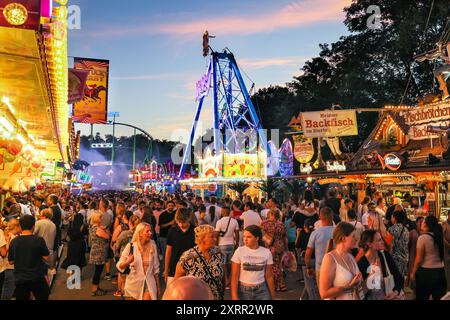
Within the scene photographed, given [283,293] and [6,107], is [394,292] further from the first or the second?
[6,107]

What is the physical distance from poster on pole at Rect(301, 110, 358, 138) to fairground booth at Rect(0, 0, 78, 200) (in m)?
9.93

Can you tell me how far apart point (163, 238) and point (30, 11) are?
8730 mm

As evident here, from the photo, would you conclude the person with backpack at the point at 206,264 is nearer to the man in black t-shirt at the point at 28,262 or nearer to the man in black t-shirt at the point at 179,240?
the man in black t-shirt at the point at 179,240

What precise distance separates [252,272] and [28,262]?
3.10 metres

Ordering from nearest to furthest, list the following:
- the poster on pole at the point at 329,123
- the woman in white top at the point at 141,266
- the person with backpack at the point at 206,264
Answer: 1. the person with backpack at the point at 206,264
2. the woman in white top at the point at 141,266
3. the poster on pole at the point at 329,123

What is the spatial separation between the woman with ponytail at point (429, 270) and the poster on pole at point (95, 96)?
15.2m

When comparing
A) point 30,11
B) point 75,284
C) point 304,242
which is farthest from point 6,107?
point 304,242

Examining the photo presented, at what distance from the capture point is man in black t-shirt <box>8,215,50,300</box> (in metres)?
6.67

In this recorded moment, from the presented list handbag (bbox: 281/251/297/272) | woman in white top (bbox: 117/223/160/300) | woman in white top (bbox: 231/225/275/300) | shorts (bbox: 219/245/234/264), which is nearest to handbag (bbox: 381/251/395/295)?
woman in white top (bbox: 231/225/275/300)

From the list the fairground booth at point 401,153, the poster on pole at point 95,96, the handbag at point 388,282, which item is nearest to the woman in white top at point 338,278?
the handbag at point 388,282

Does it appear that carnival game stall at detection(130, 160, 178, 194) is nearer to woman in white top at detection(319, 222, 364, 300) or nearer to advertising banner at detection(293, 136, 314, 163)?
advertising banner at detection(293, 136, 314, 163)

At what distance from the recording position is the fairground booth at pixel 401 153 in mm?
18469

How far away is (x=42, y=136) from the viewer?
19.8 meters

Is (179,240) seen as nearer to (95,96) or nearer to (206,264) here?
(206,264)
